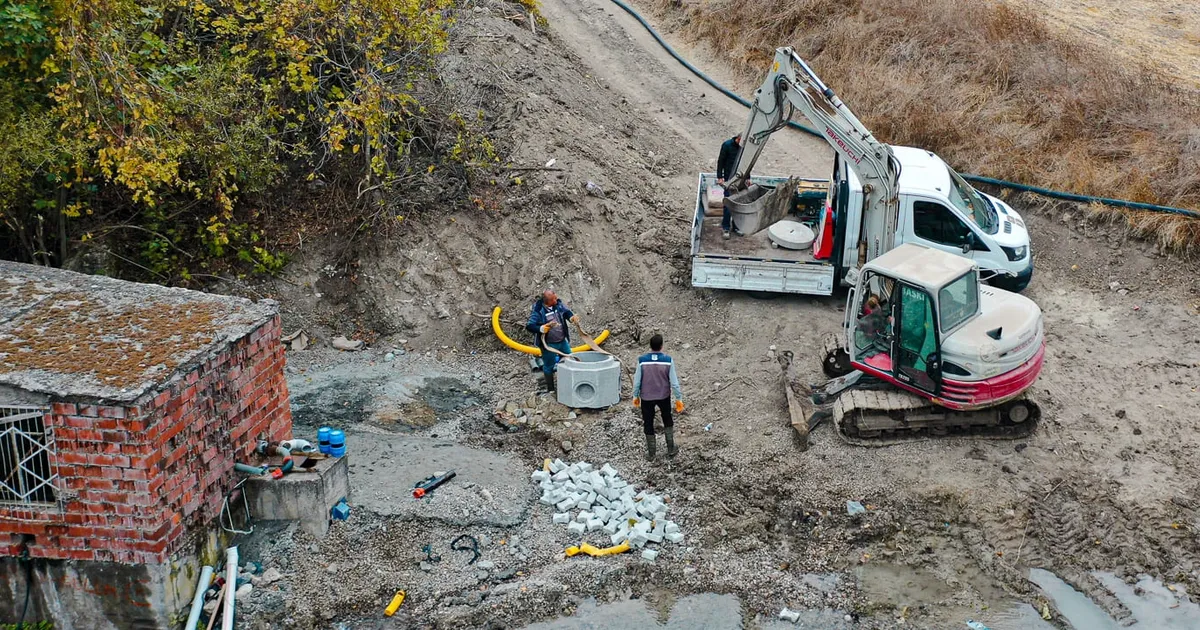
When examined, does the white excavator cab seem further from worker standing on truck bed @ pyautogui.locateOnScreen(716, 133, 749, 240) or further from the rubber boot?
worker standing on truck bed @ pyautogui.locateOnScreen(716, 133, 749, 240)

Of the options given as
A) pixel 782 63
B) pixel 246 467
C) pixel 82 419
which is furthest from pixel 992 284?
pixel 82 419

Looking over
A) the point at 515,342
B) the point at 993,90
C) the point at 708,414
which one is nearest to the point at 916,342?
the point at 708,414

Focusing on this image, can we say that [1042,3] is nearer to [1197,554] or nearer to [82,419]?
[1197,554]

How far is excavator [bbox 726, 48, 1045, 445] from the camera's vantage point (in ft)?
36.7

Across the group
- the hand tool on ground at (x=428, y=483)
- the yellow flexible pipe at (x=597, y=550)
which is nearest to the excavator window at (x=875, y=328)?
the yellow flexible pipe at (x=597, y=550)

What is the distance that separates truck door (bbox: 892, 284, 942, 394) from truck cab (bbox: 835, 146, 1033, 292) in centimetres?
254

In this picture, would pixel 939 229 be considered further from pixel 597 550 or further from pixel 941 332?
pixel 597 550

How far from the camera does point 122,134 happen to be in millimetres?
12555

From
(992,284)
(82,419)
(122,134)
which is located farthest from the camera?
(992,284)

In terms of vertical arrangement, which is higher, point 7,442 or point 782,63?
point 782,63

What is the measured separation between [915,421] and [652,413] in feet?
10.1

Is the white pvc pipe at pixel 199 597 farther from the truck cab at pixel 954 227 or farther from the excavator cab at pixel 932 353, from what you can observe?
the truck cab at pixel 954 227

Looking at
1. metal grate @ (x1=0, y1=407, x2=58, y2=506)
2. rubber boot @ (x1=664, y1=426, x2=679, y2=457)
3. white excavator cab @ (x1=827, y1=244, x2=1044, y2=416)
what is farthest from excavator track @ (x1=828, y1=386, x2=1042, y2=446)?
metal grate @ (x1=0, y1=407, x2=58, y2=506)

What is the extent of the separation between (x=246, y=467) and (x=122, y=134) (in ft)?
17.1
